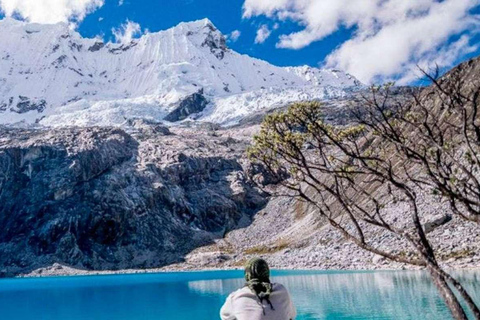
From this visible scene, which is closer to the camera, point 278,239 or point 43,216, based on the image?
point 278,239

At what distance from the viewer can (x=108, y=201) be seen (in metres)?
164

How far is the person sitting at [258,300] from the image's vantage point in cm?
612

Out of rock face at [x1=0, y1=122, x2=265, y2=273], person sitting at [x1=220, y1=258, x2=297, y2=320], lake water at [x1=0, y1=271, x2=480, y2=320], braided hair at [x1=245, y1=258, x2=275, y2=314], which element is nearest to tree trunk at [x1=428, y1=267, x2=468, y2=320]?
person sitting at [x1=220, y1=258, x2=297, y2=320]

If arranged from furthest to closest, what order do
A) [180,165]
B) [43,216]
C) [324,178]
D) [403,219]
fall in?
[180,165], [43,216], [324,178], [403,219]

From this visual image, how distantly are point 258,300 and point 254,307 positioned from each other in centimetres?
11

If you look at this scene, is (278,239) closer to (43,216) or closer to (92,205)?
(92,205)

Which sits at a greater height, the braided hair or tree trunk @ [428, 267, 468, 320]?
the braided hair

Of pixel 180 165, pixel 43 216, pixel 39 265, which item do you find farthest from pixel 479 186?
pixel 180 165

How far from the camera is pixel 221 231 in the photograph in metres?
163

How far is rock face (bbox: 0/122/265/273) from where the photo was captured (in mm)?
151788

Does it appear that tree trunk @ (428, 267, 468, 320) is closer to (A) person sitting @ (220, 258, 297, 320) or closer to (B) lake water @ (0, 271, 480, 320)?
(A) person sitting @ (220, 258, 297, 320)

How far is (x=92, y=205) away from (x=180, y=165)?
3877cm

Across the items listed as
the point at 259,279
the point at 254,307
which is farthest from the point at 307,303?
the point at 254,307

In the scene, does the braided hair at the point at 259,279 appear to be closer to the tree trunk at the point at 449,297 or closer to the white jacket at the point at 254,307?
the white jacket at the point at 254,307
